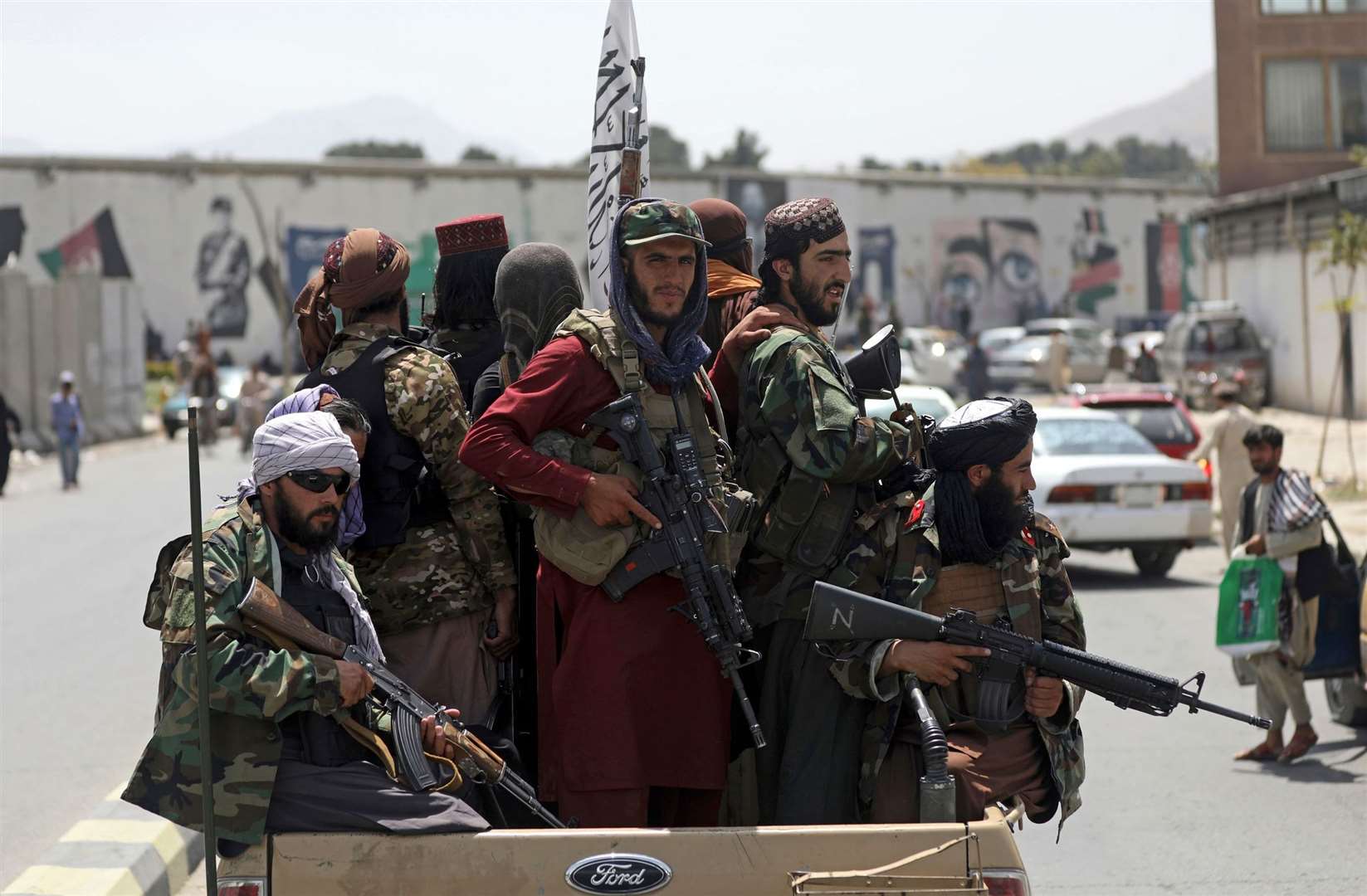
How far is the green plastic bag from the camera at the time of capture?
28.6 ft

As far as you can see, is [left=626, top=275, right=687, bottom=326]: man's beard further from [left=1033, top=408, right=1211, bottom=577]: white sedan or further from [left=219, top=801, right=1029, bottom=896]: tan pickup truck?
[left=1033, top=408, right=1211, bottom=577]: white sedan

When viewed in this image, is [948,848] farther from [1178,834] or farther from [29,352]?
[29,352]

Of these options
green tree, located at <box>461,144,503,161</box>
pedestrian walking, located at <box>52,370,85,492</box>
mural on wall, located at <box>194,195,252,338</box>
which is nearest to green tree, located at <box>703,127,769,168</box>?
green tree, located at <box>461,144,503,161</box>

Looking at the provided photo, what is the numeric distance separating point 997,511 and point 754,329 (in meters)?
0.76

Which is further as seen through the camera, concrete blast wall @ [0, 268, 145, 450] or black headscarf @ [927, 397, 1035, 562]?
concrete blast wall @ [0, 268, 145, 450]

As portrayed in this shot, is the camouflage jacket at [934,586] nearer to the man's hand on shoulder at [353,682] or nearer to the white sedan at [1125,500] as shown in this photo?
the man's hand on shoulder at [353,682]

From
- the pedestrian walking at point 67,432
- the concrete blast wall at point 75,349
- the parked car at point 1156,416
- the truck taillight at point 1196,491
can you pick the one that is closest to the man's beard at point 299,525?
the truck taillight at point 1196,491

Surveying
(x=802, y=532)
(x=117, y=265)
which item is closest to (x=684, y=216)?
(x=802, y=532)

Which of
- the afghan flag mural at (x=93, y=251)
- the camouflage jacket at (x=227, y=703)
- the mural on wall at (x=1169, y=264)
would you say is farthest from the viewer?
the mural on wall at (x=1169, y=264)

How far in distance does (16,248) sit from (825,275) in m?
56.4

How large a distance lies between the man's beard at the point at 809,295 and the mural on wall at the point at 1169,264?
70.7m

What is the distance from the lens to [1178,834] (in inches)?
287

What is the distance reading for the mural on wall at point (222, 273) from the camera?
191 feet

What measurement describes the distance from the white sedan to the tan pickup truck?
11.7 meters
